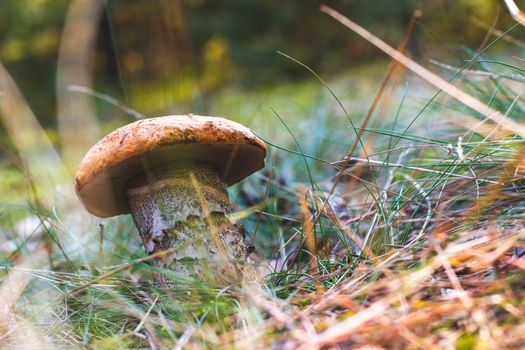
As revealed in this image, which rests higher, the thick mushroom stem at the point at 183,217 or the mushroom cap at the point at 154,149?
the mushroom cap at the point at 154,149

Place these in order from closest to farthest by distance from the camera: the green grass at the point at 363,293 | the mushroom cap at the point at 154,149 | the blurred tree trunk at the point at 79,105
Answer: the green grass at the point at 363,293
the mushroom cap at the point at 154,149
the blurred tree trunk at the point at 79,105

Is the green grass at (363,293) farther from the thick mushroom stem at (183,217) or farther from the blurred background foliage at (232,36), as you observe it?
the blurred background foliage at (232,36)

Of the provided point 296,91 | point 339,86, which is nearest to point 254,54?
point 296,91

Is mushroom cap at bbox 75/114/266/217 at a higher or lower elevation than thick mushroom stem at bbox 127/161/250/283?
higher

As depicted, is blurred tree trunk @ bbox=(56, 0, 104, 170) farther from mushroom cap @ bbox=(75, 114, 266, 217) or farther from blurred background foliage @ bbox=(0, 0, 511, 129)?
blurred background foliage @ bbox=(0, 0, 511, 129)

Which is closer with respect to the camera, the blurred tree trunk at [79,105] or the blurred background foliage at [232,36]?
the blurred tree trunk at [79,105]

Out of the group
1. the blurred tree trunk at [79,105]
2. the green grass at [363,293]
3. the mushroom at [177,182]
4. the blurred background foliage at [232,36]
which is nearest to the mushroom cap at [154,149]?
the mushroom at [177,182]

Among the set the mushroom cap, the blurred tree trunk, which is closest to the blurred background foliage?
the blurred tree trunk

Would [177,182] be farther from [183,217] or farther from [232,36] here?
[232,36]
